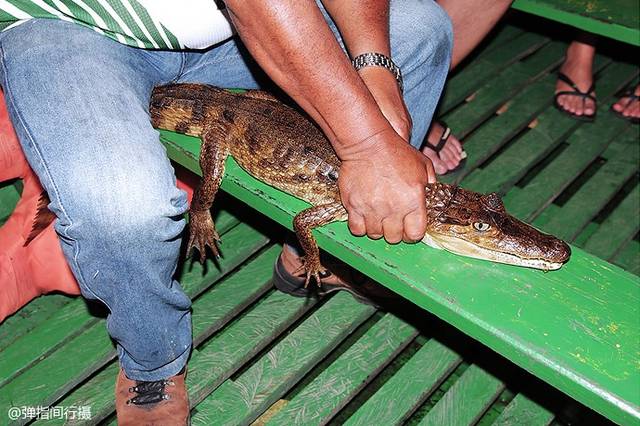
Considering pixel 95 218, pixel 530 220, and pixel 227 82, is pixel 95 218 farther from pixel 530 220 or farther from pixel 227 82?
pixel 530 220

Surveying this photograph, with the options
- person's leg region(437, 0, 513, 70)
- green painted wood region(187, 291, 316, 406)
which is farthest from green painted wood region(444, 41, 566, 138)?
green painted wood region(187, 291, 316, 406)

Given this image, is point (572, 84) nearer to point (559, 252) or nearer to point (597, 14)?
point (597, 14)

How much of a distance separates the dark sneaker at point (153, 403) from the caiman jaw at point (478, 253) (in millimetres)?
992

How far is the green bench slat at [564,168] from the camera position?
3.10 metres

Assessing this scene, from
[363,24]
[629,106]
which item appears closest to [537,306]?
[363,24]

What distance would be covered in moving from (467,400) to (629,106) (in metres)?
2.19

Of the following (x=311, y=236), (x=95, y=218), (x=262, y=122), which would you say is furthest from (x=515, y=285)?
(x=95, y=218)

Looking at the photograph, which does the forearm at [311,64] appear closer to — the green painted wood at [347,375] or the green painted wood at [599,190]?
the green painted wood at [347,375]

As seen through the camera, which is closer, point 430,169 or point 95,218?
point 95,218

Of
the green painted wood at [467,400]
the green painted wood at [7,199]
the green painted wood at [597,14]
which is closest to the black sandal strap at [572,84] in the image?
the green painted wood at [597,14]

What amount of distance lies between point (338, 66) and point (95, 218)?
2.46ft

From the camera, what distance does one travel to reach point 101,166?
5.58 ft

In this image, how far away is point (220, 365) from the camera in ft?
7.88

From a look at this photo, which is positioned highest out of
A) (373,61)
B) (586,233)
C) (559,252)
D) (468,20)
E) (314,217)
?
(373,61)
